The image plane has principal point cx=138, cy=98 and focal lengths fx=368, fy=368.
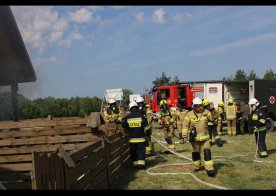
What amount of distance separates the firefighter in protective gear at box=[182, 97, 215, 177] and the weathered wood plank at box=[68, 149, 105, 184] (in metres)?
2.51

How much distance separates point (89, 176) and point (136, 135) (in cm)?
376

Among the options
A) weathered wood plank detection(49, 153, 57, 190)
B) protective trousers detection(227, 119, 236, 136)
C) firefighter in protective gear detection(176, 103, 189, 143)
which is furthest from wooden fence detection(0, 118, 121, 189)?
protective trousers detection(227, 119, 236, 136)

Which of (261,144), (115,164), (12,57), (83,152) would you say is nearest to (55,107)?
(12,57)

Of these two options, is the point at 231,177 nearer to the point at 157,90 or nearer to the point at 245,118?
the point at 245,118

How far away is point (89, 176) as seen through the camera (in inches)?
231

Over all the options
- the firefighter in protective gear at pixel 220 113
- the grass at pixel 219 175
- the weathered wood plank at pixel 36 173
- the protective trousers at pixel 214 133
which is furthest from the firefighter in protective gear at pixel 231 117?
the weathered wood plank at pixel 36 173

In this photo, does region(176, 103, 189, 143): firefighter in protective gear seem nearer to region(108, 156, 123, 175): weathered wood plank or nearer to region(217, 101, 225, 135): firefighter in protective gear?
region(217, 101, 225, 135): firefighter in protective gear

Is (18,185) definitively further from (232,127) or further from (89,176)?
(232,127)

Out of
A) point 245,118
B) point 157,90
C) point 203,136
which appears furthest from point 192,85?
point 203,136

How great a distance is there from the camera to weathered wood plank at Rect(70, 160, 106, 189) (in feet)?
17.2

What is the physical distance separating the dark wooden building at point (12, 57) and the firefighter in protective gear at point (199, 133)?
6.60m

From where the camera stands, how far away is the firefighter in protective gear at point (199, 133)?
8414 mm
